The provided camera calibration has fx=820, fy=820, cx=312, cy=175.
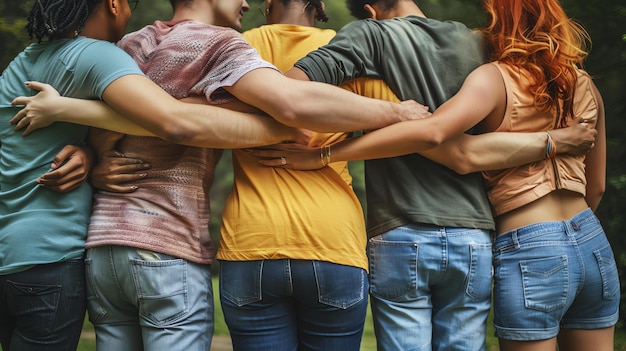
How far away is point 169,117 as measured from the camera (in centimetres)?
199

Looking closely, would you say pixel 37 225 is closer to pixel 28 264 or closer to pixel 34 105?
pixel 28 264

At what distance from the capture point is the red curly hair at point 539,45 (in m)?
2.27

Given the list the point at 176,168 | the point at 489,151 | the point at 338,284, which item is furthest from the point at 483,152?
the point at 176,168

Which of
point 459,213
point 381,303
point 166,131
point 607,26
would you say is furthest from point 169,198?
point 607,26

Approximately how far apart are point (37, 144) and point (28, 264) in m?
0.31

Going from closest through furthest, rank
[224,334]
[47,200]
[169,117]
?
[169,117] < [47,200] < [224,334]

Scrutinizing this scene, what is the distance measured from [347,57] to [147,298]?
2.65 ft

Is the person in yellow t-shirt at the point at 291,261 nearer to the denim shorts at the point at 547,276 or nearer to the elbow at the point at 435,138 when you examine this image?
the elbow at the point at 435,138

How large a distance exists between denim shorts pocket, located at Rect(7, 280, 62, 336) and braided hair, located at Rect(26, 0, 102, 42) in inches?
25.2

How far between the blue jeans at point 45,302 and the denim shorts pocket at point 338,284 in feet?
2.00

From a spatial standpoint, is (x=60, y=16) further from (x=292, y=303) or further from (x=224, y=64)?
(x=292, y=303)

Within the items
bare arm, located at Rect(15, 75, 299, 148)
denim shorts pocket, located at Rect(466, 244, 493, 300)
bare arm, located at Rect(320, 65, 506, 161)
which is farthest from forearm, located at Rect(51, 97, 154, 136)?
denim shorts pocket, located at Rect(466, 244, 493, 300)

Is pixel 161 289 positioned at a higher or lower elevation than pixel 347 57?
lower

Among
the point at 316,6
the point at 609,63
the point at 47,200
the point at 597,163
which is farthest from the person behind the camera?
the point at 609,63
